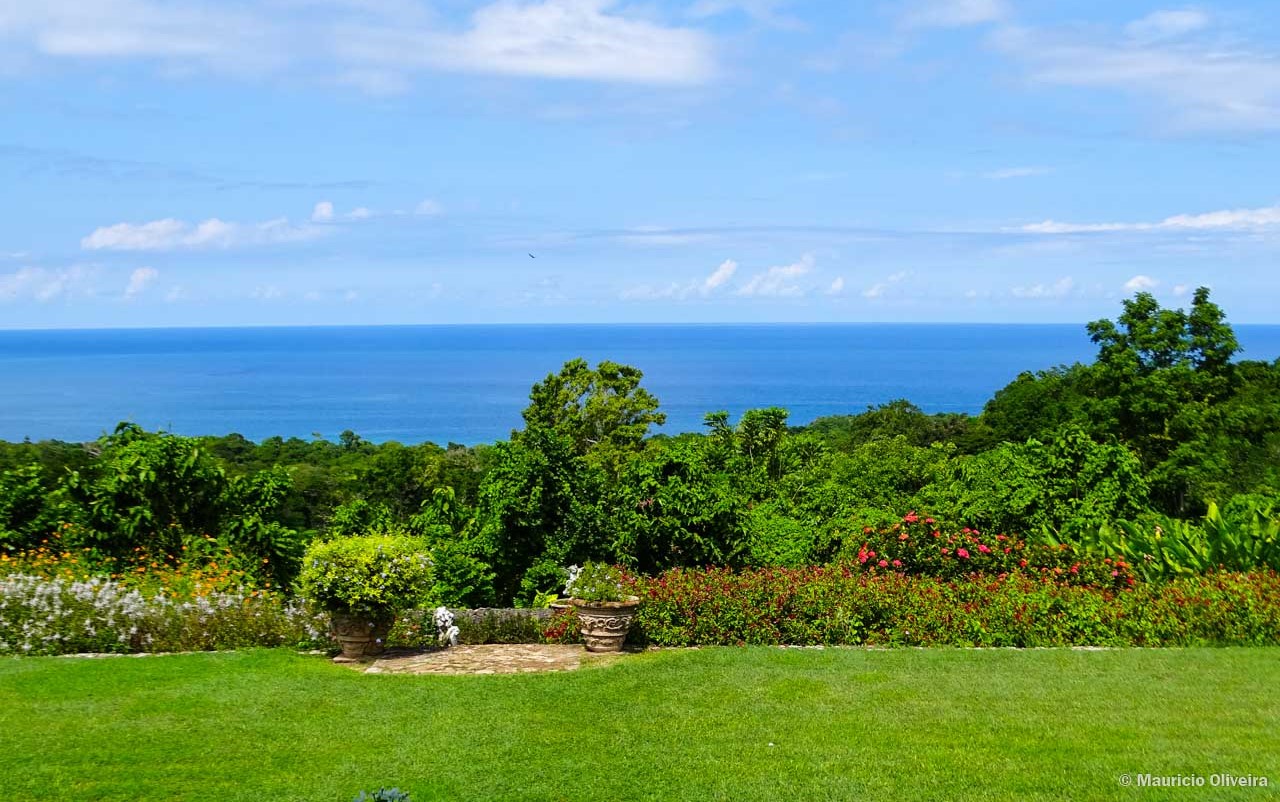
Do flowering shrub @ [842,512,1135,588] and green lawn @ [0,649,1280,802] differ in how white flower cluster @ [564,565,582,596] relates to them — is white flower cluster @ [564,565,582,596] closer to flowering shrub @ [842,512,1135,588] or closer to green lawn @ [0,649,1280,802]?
green lawn @ [0,649,1280,802]

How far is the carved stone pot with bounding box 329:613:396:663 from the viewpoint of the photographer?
32.0 ft

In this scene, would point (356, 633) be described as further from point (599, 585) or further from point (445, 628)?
point (599, 585)

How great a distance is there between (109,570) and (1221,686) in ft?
38.2

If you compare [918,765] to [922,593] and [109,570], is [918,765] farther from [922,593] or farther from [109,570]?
[109,570]

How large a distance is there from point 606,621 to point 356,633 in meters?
2.45

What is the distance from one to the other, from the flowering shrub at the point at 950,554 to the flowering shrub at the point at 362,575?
5.50 meters

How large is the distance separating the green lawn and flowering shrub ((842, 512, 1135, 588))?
2.59 meters

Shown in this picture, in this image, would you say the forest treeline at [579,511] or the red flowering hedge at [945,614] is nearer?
the red flowering hedge at [945,614]

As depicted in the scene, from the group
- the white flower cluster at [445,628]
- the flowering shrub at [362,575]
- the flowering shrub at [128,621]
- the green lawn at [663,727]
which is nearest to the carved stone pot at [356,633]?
the flowering shrub at [362,575]

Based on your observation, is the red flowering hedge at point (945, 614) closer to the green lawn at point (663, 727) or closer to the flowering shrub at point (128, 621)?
the green lawn at point (663, 727)

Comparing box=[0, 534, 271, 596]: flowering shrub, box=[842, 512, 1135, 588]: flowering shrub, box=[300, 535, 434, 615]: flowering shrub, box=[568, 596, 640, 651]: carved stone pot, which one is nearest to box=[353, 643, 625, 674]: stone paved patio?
box=[568, 596, 640, 651]: carved stone pot

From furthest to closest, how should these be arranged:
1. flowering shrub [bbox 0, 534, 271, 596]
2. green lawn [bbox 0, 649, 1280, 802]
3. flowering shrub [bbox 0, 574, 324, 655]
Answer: flowering shrub [bbox 0, 534, 271, 596] < flowering shrub [bbox 0, 574, 324, 655] < green lawn [bbox 0, 649, 1280, 802]

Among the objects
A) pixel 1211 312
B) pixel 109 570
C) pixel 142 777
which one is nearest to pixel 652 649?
pixel 142 777

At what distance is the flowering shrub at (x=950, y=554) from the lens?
39.9 ft
